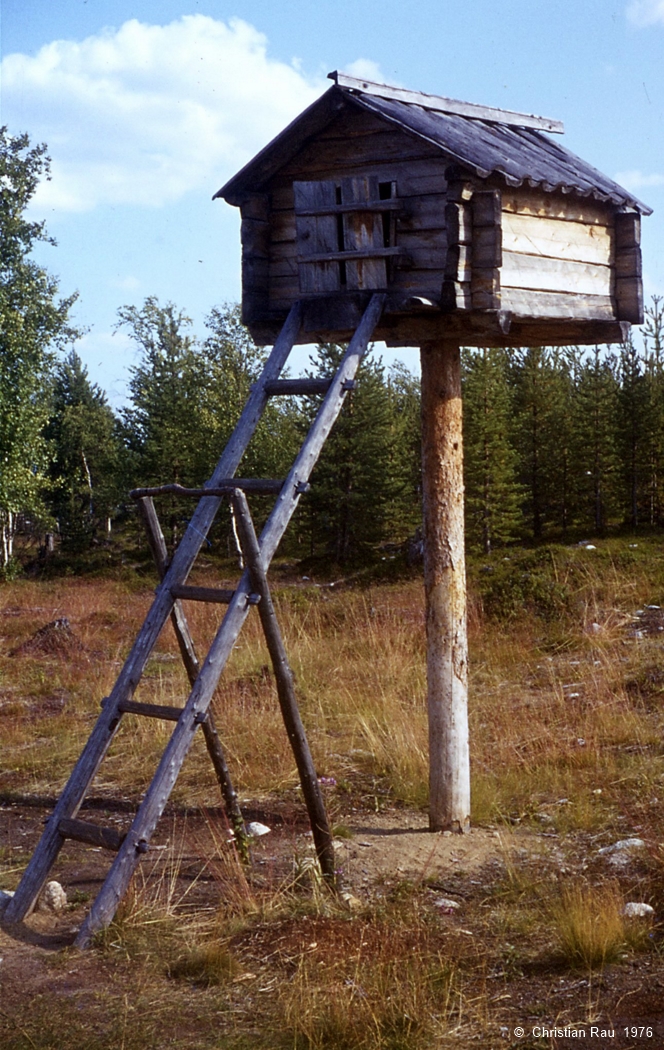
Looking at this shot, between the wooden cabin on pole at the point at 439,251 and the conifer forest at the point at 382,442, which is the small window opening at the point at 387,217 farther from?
the conifer forest at the point at 382,442

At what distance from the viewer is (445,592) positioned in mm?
6484

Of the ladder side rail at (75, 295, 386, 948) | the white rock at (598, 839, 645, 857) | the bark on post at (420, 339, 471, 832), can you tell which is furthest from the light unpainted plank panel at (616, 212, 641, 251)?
the white rock at (598, 839, 645, 857)

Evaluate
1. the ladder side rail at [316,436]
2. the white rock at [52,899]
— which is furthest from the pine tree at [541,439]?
the white rock at [52,899]

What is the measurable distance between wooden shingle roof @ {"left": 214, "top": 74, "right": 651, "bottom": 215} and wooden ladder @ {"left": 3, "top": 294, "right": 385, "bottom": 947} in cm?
97

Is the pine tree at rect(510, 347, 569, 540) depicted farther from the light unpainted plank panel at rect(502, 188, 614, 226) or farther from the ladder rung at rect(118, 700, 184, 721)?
the ladder rung at rect(118, 700, 184, 721)

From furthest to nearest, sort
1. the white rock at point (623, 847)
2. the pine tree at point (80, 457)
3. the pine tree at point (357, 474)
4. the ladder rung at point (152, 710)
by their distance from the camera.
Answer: the pine tree at point (80, 457) < the pine tree at point (357, 474) < the white rock at point (623, 847) < the ladder rung at point (152, 710)

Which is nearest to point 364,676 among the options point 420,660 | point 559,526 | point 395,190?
point 420,660

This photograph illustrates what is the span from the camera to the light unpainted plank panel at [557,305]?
19.6ft

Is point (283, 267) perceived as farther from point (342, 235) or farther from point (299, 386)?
point (299, 386)

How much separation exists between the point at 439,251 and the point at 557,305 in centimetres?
94

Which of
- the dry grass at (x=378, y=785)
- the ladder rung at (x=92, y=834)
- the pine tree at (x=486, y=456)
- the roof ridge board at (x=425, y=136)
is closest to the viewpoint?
the dry grass at (x=378, y=785)

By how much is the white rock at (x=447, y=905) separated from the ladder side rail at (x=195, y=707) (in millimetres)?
1524

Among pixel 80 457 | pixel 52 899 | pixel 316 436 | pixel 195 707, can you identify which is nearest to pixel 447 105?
pixel 316 436

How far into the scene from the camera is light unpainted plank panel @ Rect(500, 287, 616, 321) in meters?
5.97
